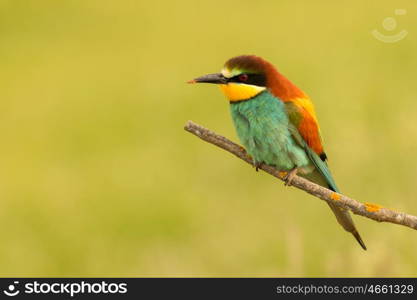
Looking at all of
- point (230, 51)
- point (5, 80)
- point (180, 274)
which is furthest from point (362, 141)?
point (5, 80)

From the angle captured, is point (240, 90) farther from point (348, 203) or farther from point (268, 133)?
point (348, 203)

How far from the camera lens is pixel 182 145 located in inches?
236

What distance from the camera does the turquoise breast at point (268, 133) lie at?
9.64 feet

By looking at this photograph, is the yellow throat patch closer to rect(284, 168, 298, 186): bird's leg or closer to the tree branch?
rect(284, 168, 298, 186): bird's leg

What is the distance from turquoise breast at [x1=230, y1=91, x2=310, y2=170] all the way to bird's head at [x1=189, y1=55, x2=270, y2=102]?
0.26ft

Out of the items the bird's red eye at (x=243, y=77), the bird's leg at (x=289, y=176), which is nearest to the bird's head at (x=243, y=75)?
the bird's red eye at (x=243, y=77)

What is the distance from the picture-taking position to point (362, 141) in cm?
427

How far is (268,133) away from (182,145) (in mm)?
3048

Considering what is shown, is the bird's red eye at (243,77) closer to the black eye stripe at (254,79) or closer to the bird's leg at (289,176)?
the black eye stripe at (254,79)

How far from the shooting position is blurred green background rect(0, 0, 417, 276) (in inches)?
165

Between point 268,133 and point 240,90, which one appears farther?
point 268,133

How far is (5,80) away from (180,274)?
431 cm

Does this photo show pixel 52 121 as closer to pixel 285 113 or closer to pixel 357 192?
pixel 357 192

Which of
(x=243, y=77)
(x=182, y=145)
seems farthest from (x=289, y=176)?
(x=182, y=145)
